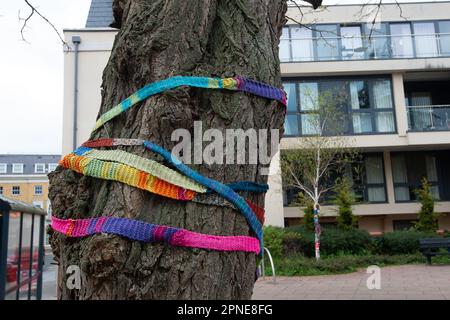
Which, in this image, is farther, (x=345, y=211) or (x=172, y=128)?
(x=345, y=211)

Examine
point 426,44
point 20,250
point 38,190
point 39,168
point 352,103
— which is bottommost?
point 20,250

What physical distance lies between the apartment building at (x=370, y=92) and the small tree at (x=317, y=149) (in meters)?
0.55

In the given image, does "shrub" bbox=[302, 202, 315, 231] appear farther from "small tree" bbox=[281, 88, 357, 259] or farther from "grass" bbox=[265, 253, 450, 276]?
"grass" bbox=[265, 253, 450, 276]

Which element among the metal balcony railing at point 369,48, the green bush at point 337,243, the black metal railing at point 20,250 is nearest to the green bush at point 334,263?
the green bush at point 337,243

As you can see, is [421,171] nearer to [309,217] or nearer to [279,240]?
[309,217]

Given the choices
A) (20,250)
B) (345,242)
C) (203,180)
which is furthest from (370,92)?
(203,180)

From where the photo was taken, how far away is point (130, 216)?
1.73m

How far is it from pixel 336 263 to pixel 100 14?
1563cm

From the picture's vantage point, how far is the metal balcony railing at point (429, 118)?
18906 millimetres

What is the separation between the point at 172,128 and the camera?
1.88 metres

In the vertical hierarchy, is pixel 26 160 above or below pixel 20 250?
above

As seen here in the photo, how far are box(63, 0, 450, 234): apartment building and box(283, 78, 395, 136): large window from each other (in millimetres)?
44

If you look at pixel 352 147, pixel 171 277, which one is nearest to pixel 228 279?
pixel 171 277
